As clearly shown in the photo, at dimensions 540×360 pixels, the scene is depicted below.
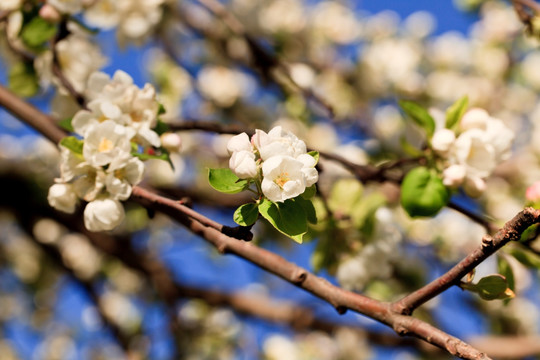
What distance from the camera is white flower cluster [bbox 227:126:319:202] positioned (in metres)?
0.83

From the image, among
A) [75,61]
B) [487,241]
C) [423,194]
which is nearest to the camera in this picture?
[487,241]

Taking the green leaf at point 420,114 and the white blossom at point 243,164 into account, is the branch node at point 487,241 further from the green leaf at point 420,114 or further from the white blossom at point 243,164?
the green leaf at point 420,114

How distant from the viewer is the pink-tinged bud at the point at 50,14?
1383 millimetres

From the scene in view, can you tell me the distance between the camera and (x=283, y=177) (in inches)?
33.3

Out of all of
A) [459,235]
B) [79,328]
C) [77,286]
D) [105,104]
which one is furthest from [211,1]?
[79,328]

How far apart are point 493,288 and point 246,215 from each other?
0.43m

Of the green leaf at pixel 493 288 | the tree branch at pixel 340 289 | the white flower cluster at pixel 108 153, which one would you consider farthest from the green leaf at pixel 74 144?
the green leaf at pixel 493 288

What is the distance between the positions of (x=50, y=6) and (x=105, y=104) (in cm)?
49

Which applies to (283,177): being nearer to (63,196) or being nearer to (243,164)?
(243,164)

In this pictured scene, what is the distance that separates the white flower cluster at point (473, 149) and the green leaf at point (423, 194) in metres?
0.03

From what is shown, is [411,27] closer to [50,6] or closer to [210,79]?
[210,79]

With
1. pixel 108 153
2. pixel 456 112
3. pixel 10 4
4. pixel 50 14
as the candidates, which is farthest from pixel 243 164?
pixel 10 4

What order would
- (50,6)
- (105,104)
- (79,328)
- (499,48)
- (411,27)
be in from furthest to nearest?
(411,27) → (79,328) → (499,48) → (50,6) → (105,104)

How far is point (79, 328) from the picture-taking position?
4.39 m
